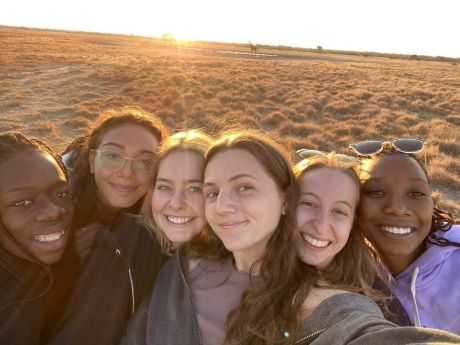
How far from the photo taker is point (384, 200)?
8.70 feet

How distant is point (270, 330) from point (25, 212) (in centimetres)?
153

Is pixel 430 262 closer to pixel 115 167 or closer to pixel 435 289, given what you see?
pixel 435 289

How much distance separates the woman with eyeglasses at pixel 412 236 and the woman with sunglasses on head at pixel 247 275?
666mm

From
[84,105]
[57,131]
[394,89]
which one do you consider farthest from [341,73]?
[57,131]

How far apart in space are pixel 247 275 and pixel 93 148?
176cm

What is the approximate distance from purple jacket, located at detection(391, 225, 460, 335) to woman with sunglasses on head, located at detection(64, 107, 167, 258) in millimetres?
2065

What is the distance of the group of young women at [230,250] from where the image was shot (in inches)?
86.7

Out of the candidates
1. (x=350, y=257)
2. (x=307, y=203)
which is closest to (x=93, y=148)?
(x=307, y=203)

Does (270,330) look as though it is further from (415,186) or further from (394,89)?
(394,89)

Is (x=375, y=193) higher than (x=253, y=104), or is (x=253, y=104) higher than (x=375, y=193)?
(x=375, y=193)

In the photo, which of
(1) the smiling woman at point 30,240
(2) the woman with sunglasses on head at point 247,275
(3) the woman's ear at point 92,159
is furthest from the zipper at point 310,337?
(3) the woman's ear at point 92,159

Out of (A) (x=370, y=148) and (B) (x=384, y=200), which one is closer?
(B) (x=384, y=200)

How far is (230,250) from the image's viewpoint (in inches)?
93.4

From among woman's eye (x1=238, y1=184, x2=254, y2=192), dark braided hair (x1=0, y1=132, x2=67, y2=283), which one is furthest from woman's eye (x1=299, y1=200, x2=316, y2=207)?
A: dark braided hair (x1=0, y1=132, x2=67, y2=283)
